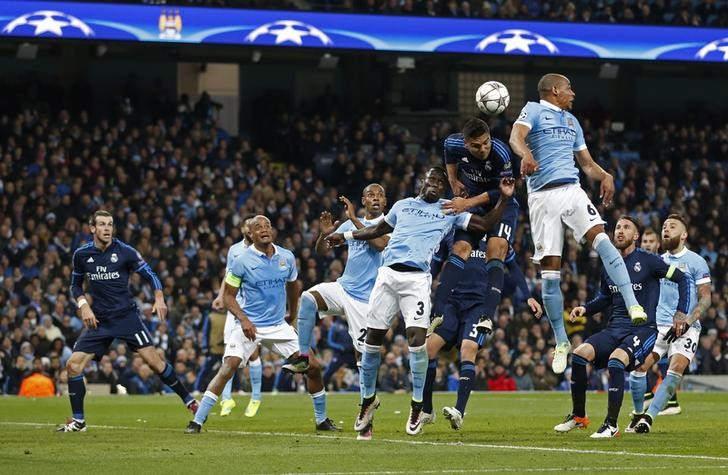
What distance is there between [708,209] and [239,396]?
16226 millimetres

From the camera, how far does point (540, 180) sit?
45.2ft

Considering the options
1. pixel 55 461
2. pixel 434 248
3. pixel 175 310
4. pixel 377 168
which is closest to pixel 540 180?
pixel 434 248

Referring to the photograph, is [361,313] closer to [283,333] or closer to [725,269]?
[283,333]

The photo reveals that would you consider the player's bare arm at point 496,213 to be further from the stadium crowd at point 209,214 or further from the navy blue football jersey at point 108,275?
the stadium crowd at point 209,214

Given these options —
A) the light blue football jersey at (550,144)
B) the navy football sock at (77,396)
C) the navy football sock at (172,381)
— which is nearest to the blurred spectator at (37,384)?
the navy football sock at (172,381)

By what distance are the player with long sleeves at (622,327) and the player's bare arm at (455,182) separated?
164cm

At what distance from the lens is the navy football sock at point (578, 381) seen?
46.5 feet

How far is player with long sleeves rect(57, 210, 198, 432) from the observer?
51.8 feet

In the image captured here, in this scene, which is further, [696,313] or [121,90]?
Result: [121,90]

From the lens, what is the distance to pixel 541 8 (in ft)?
120

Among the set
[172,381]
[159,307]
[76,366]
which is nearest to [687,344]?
[172,381]

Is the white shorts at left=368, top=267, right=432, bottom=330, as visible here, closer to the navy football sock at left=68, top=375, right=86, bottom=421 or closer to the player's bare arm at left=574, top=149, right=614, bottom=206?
the player's bare arm at left=574, top=149, right=614, bottom=206

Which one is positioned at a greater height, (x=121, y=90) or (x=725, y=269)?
(x=121, y=90)

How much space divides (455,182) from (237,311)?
271 cm
